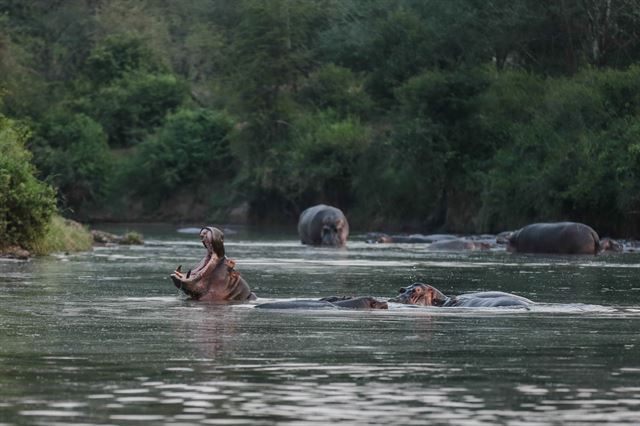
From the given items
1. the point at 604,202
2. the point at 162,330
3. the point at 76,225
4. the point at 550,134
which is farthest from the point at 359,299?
the point at 550,134

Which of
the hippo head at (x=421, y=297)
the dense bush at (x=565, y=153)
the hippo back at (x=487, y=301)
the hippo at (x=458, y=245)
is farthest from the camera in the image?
the dense bush at (x=565, y=153)

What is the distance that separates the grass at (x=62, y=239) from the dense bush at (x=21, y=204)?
0.41m

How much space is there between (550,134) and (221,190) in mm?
26978

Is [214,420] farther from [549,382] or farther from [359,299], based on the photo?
[359,299]

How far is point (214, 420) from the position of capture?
478 inches

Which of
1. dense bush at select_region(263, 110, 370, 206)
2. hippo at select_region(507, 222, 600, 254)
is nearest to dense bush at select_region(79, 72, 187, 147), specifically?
dense bush at select_region(263, 110, 370, 206)

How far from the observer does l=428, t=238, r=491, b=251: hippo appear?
49.5 m

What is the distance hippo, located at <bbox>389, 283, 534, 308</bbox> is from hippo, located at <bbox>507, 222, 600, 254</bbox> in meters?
23.3

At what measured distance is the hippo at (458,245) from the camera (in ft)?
162

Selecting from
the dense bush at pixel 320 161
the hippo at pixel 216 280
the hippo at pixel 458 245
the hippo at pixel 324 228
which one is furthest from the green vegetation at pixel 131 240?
the dense bush at pixel 320 161

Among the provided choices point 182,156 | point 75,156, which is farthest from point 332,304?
point 182,156

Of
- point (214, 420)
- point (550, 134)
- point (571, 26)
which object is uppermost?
point (571, 26)

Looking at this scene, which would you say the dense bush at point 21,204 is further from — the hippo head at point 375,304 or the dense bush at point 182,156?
the dense bush at point 182,156

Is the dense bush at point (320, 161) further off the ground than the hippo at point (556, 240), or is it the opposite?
the dense bush at point (320, 161)
